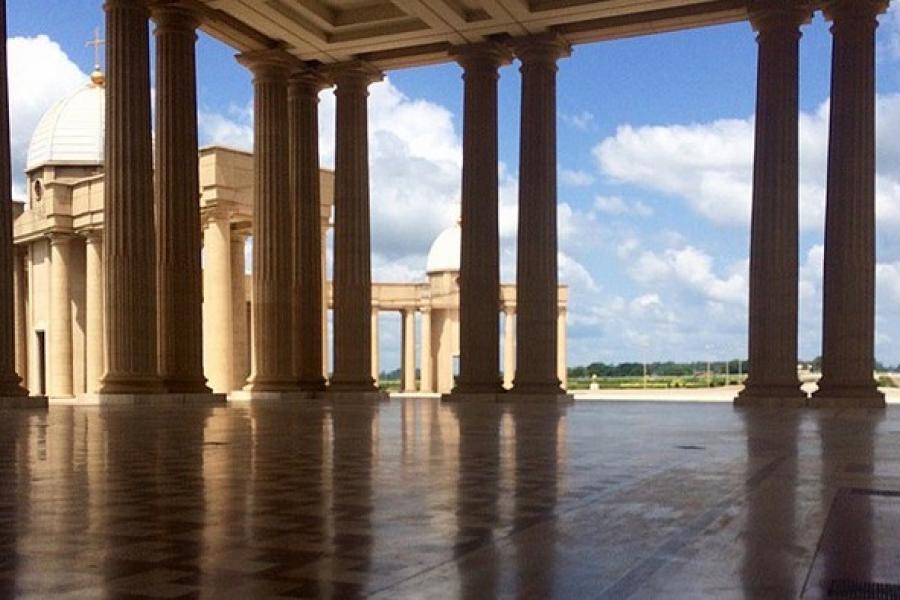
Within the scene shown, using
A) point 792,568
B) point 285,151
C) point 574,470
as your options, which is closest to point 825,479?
point 574,470

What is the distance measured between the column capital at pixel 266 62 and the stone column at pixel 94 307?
60.2 ft

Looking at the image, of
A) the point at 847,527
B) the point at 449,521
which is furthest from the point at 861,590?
the point at 449,521

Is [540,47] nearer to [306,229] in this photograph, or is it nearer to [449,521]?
[306,229]

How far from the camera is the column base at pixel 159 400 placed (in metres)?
31.2

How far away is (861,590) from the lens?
4.68 metres

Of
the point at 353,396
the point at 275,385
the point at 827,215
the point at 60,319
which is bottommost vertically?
the point at 353,396

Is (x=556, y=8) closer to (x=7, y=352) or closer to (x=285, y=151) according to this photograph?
(x=285, y=151)

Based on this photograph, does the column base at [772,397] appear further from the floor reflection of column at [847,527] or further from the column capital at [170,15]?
the column capital at [170,15]

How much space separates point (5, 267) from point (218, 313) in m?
23.0

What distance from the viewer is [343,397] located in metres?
41.2

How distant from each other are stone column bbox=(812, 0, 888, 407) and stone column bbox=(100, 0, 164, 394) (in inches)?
868

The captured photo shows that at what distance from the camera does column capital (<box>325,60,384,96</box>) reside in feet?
141

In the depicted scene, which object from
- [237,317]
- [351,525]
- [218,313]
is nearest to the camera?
[351,525]

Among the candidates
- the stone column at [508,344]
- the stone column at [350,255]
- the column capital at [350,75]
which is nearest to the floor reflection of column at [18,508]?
the stone column at [350,255]
